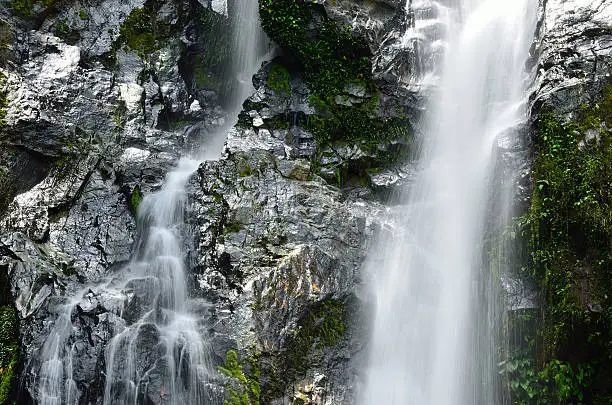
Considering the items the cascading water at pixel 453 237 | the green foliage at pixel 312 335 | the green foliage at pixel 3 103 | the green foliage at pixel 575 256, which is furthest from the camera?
the green foliage at pixel 3 103

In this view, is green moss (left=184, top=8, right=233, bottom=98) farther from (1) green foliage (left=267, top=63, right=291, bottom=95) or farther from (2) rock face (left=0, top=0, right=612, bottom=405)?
(1) green foliage (left=267, top=63, right=291, bottom=95)

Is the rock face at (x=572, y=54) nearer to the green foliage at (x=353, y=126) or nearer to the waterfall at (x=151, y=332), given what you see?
the green foliage at (x=353, y=126)

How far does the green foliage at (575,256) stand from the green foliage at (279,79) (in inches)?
232

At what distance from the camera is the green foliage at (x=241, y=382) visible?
7.05 meters

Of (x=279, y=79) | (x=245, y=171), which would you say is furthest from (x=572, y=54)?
(x=245, y=171)

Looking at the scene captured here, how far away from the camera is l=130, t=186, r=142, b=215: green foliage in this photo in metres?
9.94

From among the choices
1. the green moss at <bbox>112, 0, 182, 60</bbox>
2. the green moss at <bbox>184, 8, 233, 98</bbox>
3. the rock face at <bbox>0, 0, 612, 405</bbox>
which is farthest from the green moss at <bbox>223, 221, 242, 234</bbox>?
the green moss at <bbox>112, 0, 182, 60</bbox>

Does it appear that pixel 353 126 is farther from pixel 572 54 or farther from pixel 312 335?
pixel 312 335

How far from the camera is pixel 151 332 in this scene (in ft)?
25.6

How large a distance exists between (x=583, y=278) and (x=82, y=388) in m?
7.66

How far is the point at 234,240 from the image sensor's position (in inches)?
328

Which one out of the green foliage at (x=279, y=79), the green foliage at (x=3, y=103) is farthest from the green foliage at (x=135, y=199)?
the green foliage at (x=279, y=79)

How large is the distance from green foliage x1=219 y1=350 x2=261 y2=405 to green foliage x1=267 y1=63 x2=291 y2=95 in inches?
250

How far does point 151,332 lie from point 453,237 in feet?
18.4
